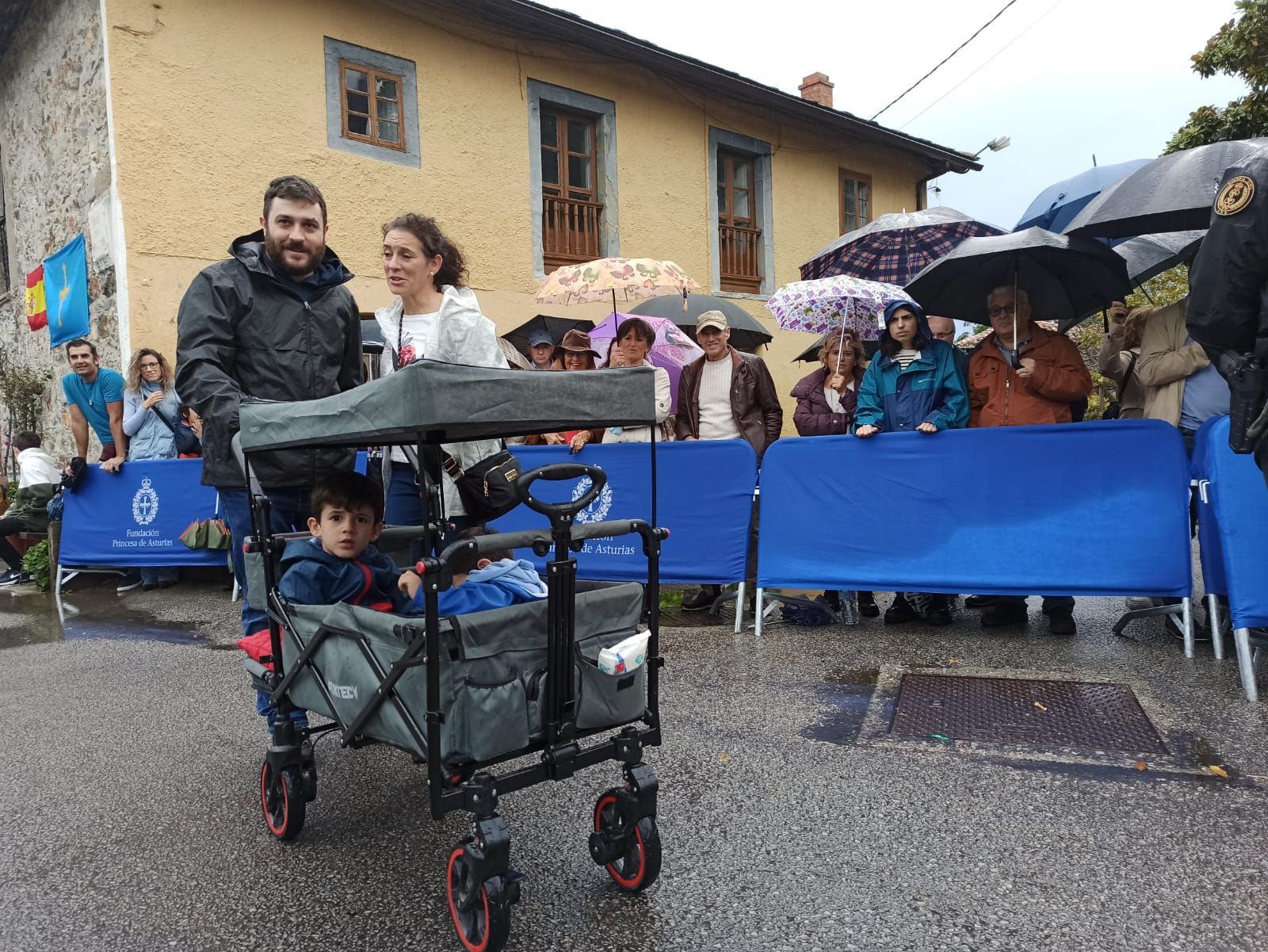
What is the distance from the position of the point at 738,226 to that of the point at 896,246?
24.9 ft

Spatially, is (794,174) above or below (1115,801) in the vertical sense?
above

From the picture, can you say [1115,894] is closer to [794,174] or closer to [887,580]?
[887,580]

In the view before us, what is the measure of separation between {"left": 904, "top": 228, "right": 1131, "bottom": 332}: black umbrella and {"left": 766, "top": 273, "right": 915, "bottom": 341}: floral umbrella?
876 mm

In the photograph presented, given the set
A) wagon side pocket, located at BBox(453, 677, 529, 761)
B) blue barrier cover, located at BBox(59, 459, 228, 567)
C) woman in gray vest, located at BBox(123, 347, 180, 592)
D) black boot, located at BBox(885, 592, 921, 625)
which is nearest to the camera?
wagon side pocket, located at BBox(453, 677, 529, 761)

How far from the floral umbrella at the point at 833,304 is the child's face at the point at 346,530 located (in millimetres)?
4993

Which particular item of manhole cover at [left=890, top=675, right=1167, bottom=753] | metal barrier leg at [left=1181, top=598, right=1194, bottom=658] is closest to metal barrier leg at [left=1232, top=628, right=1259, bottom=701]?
manhole cover at [left=890, top=675, right=1167, bottom=753]

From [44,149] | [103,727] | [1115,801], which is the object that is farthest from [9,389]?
[1115,801]

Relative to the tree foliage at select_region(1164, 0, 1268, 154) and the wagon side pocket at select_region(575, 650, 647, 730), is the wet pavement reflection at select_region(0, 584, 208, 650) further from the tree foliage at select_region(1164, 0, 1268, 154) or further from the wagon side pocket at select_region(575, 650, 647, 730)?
the tree foliage at select_region(1164, 0, 1268, 154)

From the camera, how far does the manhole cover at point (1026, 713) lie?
3.82 metres

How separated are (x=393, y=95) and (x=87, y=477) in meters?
5.88

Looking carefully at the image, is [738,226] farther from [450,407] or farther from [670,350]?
[450,407]

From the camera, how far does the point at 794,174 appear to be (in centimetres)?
1642

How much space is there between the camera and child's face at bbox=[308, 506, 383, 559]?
10.2 feet

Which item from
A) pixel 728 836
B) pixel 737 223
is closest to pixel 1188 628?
pixel 728 836
